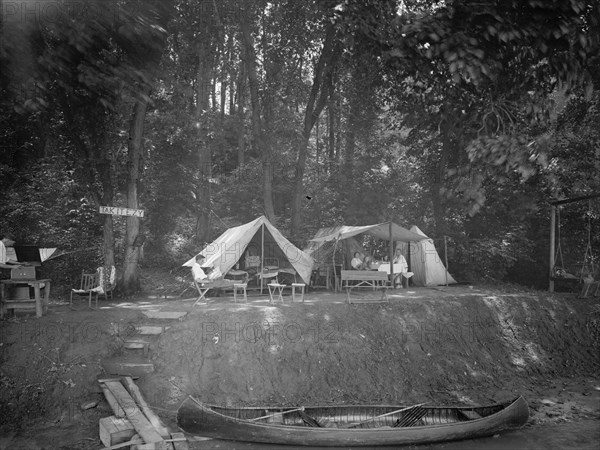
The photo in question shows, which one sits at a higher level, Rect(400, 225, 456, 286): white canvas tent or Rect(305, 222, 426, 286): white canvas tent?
Rect(305, 222, 426, 286): white canvas tent

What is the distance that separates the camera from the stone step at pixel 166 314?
9.70 metres

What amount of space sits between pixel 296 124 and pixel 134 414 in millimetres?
15091

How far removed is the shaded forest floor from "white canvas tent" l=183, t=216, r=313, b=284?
1290 mm

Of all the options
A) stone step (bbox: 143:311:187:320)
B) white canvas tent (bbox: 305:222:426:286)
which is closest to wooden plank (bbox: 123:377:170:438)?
stone step (bbox: 143:311:187:320)

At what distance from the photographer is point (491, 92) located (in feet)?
21.7

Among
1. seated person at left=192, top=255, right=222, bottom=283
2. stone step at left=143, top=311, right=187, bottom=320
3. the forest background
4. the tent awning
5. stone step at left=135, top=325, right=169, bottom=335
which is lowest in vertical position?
stone step at left=135, top=325, right=169, bottom=335

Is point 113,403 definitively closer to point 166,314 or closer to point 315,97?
point 166,314

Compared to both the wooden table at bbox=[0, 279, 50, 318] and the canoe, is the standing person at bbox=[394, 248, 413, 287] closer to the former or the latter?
the canoe

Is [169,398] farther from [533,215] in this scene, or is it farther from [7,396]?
[533,215]

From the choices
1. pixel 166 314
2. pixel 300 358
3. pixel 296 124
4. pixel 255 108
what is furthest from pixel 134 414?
pixel 296 124

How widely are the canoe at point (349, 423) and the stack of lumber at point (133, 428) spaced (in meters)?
0.39

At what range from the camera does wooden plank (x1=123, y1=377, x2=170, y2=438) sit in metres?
6.63

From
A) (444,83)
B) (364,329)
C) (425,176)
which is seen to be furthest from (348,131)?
(444,83)

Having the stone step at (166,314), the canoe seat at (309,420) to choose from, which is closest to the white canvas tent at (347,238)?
the stone step at (166,314)
